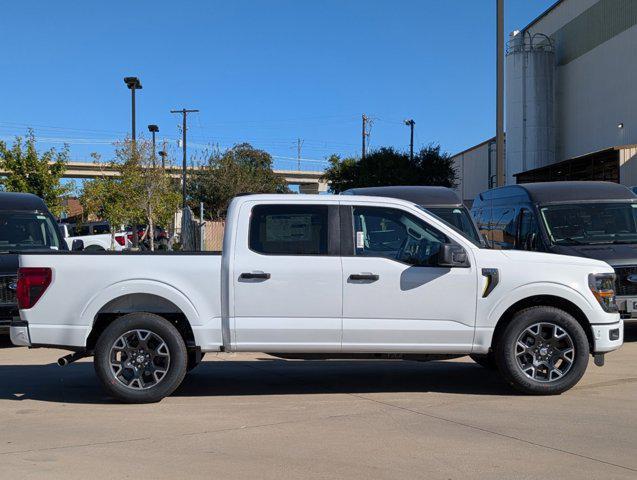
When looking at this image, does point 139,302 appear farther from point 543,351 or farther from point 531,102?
point 531,102

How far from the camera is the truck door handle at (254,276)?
7.30m

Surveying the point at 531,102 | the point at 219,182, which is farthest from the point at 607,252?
the point at 219,182

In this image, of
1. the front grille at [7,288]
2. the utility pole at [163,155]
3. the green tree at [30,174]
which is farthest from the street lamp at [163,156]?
the front grille at [7,288]

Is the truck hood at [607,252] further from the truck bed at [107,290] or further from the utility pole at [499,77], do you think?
the truck bed at [107,290]

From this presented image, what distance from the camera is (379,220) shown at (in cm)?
768

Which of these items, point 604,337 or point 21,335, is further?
point 604,337

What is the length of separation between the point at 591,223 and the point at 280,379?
5886 millimetres

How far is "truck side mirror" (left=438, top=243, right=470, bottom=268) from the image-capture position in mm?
7219

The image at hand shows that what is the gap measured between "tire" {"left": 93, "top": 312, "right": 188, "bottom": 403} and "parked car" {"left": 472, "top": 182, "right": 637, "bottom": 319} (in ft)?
20.8

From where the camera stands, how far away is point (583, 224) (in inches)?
468

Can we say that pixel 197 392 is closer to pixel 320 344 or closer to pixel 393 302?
pixel 320 344

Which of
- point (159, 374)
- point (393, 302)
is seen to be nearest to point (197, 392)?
point (159, 374)

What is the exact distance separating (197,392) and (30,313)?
1.88m

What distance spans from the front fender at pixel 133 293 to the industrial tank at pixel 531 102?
40.9 metres
